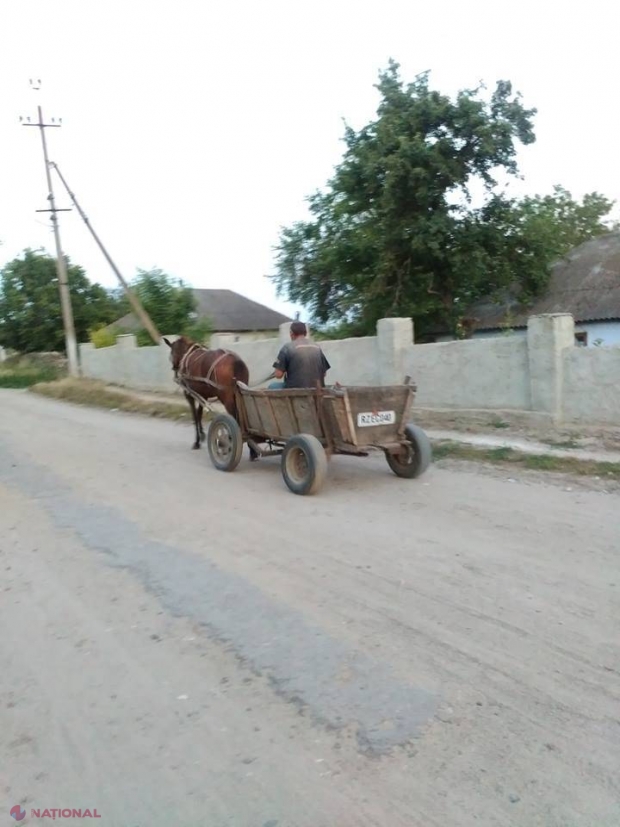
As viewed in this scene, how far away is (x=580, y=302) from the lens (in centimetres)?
2530

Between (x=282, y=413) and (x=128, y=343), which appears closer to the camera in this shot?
(x=282, y=413)

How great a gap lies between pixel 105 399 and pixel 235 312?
2527 cm

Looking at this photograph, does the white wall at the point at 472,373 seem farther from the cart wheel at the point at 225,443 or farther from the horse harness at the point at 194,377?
the cart wheel at the point at 225,443

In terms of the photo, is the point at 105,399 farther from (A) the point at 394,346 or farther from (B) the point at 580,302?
(B) the point at 580,302

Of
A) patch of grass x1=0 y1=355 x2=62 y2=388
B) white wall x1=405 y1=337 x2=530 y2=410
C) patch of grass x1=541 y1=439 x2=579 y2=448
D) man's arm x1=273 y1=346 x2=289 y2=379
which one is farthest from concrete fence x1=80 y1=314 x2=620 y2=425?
patch of grass x1=0 y1=355 x2=62 y2=388

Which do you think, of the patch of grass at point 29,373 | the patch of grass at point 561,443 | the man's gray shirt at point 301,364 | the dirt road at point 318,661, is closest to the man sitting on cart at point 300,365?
A: the man's gray shirt at point 301,364

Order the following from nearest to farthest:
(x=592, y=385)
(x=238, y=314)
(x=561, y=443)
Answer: (x=561, y=443)
(x=592, y=385)
(x=238, y=314)

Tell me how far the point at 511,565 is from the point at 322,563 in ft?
4.81

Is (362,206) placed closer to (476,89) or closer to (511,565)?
(476,89)

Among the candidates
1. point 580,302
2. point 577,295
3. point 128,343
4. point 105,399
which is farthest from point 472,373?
point 128,343

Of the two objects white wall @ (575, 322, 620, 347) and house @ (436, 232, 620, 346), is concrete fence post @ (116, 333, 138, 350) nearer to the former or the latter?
house @ (436, 232, 620, 346)

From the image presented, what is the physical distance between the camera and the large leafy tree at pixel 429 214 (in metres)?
20.9

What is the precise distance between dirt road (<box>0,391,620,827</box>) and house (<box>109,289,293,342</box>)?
3675cm

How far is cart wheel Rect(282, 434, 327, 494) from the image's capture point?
823 cm
